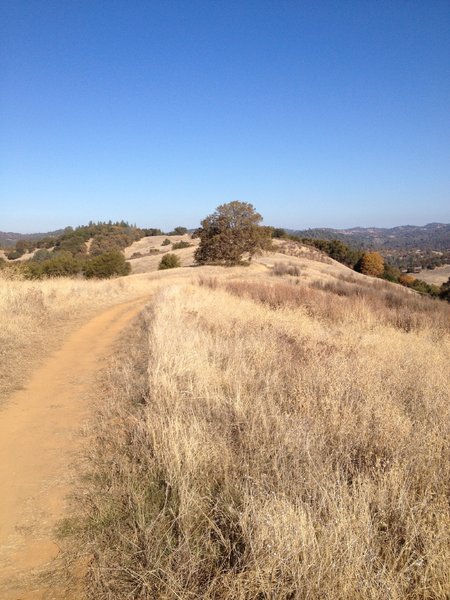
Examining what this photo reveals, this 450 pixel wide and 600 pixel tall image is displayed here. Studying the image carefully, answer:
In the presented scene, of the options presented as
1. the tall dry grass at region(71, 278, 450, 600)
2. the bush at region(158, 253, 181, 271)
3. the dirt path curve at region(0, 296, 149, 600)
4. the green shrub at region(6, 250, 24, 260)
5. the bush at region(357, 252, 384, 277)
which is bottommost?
the bush at region(357, 252, 384, 277)

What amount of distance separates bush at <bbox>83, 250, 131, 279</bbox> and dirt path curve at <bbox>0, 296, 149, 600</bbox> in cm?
2793

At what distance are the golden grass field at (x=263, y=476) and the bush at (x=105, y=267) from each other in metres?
28.4

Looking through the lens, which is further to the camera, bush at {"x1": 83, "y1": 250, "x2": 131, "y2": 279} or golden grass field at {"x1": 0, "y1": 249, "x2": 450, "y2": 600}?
bush at {"x1": 83, "y1": 250, "x2": 131, "y2": 279}

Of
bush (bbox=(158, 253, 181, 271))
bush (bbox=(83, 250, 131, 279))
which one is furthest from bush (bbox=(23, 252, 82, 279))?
bush (bbox=(158, 253, 181, 271))

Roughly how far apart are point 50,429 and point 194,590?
338cm

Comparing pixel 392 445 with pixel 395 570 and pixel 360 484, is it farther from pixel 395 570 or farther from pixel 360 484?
pixel 395 570

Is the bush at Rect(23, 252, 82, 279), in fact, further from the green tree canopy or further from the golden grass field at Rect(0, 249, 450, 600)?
the golden grass field at Rect(0, 249, 450, 600)

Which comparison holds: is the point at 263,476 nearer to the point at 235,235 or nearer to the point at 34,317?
the point at 34,317

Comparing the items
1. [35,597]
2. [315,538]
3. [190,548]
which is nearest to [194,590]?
[190,548]

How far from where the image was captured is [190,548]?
2695mm

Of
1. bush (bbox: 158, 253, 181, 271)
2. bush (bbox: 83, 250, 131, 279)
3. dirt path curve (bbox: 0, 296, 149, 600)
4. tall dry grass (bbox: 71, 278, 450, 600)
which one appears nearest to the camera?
tall dry grass (bbox: 71, 278, 450, 600)

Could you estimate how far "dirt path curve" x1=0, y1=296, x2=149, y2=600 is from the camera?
9.22 ft

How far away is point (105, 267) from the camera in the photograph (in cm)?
3506

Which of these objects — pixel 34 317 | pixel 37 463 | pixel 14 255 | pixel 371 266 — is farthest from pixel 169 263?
pixel 14 255
